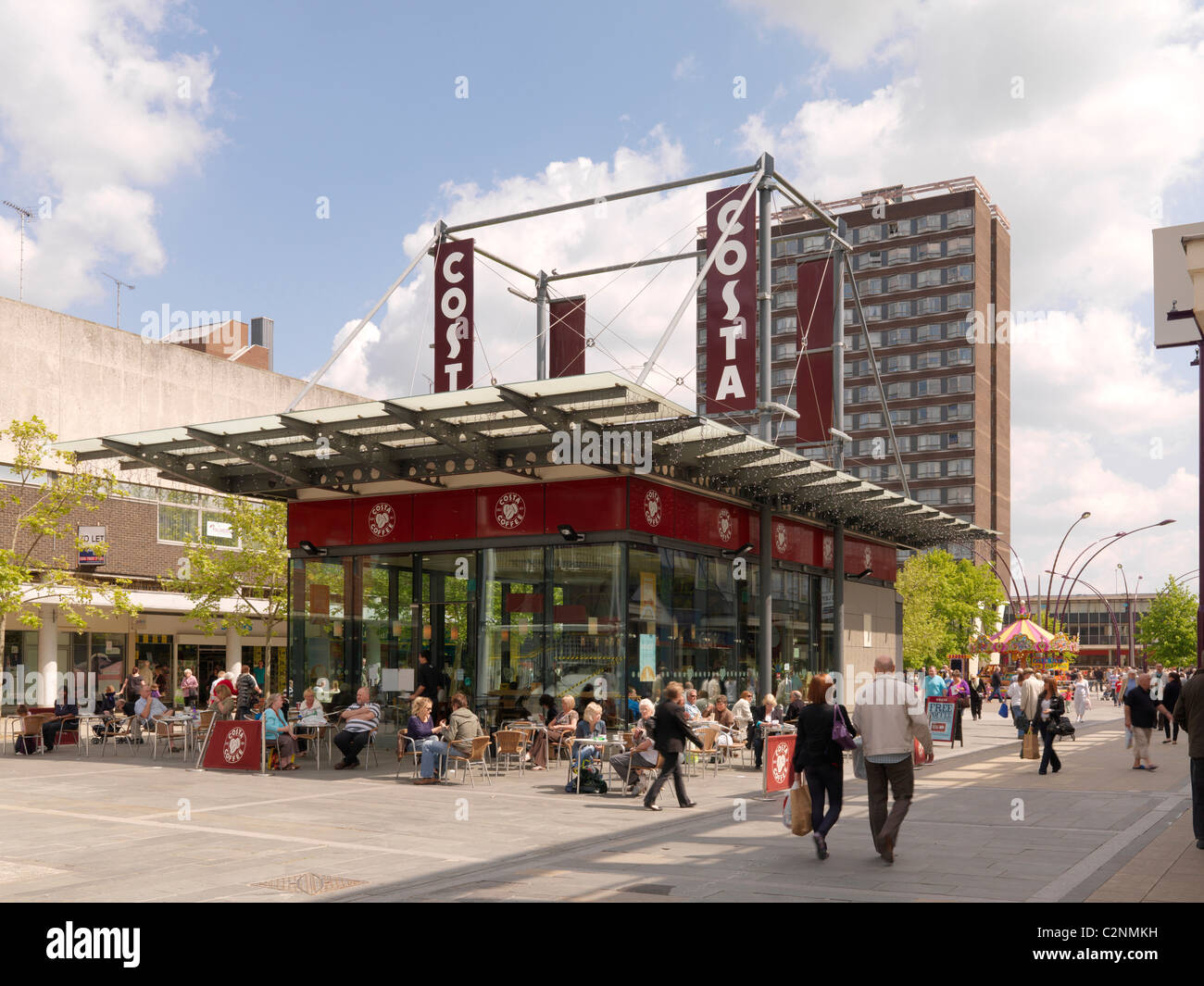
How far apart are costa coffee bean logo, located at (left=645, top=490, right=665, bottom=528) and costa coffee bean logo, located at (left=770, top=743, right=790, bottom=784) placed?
21.2 feet

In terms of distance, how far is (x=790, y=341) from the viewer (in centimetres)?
10238

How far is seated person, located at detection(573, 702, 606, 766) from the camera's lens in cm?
1647

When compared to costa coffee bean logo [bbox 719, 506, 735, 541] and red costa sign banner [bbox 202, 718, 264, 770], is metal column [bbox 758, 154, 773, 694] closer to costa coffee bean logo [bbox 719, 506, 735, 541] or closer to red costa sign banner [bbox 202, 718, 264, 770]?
costa coffee bean logo [bbox 719, 506, 735, 541]

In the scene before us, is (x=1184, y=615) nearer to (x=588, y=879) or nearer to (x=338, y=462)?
(x=338, y=462)

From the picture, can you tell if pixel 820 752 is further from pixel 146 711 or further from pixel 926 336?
pixel 926 336

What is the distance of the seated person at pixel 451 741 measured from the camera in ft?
56.7

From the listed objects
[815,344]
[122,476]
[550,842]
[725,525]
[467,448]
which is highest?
[815,344]

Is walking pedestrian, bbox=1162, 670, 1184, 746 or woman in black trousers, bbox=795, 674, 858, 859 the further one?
walking pedestrian, bbox=1162, 670, 1184, 746

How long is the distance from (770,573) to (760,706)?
280cm

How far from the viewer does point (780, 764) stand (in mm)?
15172

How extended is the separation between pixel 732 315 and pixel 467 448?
16.5 feet

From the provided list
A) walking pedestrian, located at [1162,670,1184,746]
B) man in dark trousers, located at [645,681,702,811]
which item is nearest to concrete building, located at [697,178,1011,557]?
walking pedestrian, located at [1162,670,1184,746]

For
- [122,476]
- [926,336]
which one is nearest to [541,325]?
[122,476]
